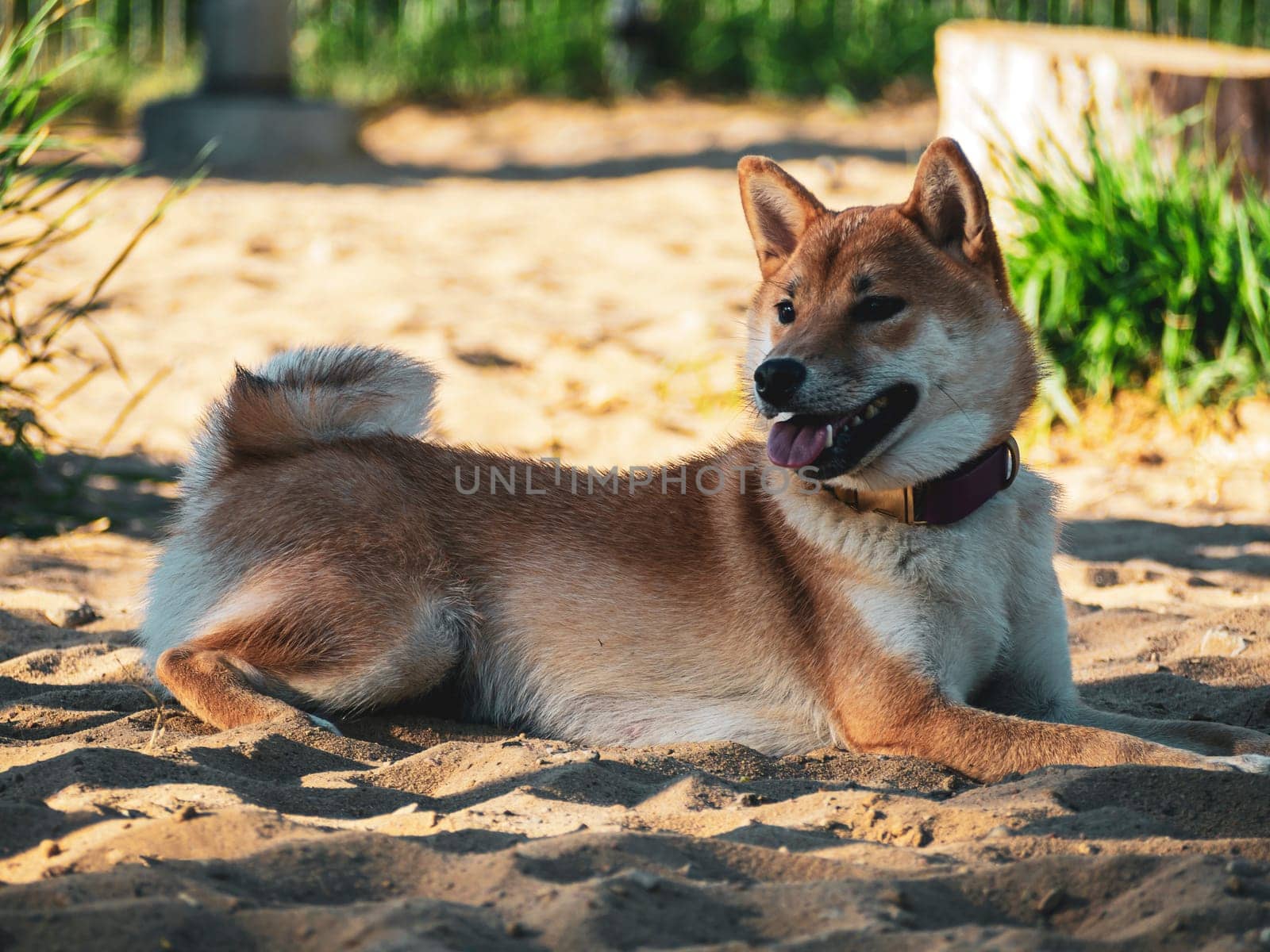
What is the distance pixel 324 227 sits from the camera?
8.70 m

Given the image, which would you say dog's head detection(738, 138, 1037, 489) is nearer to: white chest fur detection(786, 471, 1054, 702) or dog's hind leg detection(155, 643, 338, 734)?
white chest fur detection(786, 471, 1054, 702)

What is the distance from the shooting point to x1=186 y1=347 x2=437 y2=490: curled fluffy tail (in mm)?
3801

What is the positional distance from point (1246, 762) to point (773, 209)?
6.25 feet

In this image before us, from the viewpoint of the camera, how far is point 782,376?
128 inches

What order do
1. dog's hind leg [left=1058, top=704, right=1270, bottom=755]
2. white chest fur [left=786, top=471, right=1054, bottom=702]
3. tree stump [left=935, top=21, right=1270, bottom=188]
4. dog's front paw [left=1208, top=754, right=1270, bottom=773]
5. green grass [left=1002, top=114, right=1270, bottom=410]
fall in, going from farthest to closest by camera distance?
tree stump [left=935, top=21, right=1270, bottom=188] → green grass [left=1002, top=114, right=1270, bottom=410] → white chest fur [left=786, top=471, right=1054, bottom=702] → dog's hind leg [left=1058, top=704, right=1270, bottom=755] → dog's front paw [left=1208, top=754, right=1270, bottom=773]

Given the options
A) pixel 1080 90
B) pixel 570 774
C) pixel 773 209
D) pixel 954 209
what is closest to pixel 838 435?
pixel 954 209

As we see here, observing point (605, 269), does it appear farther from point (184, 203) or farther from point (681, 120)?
point (681, 120)

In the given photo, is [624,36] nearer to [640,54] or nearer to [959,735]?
[640,54]

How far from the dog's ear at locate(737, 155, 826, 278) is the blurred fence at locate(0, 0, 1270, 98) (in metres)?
9.22

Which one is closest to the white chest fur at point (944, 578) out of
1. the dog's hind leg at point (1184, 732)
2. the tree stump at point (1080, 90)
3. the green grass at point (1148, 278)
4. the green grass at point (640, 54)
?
the dog's hind leg at point (1184, 732)

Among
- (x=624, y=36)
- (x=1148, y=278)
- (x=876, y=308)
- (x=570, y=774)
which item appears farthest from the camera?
(x=624, y=36)

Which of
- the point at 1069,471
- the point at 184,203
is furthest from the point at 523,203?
the point at 1069,471

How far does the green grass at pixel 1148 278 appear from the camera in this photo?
5.94 meters

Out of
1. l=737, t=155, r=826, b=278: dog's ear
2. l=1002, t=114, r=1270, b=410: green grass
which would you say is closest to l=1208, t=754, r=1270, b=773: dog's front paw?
l=737, t=155, r=826, b=278: dog's ear
